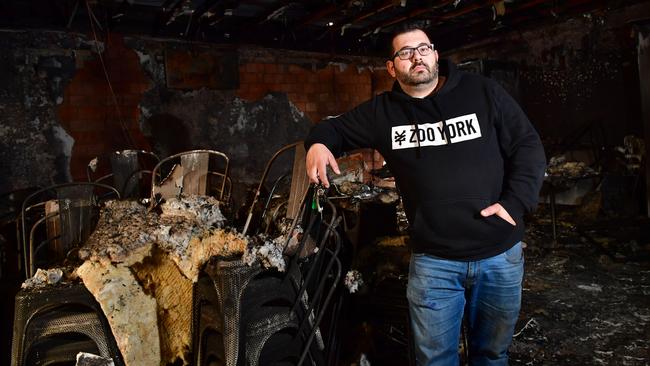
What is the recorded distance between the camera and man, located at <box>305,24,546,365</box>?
65.6 inches

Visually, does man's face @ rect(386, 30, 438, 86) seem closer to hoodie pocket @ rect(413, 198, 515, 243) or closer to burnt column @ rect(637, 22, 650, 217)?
hoodie pocket @ rect(413, 198, 515, 243)

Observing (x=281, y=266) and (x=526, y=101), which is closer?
(x=281, y=266)

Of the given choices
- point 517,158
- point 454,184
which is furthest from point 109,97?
point 517,158

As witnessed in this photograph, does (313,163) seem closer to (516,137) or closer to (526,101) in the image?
(516,137)

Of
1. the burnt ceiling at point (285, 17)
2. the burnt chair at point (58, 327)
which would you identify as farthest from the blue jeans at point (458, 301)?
the burnt ceiling at point (285, 17)

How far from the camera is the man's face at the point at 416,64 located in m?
1.71

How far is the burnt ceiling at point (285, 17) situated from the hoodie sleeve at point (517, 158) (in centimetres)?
354

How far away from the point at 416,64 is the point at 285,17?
4905mm

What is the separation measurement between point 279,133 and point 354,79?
67.6 inches

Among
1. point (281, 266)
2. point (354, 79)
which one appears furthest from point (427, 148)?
point (354, 79)

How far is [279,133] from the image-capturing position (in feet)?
23.2

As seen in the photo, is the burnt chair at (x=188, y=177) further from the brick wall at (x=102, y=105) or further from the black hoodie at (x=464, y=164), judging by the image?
the brick wall at (x=102, y=105)

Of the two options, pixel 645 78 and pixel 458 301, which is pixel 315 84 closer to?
pixel 645 78

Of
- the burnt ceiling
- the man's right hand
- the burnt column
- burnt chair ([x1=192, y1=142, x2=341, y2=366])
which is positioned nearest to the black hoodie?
the man's right hand
